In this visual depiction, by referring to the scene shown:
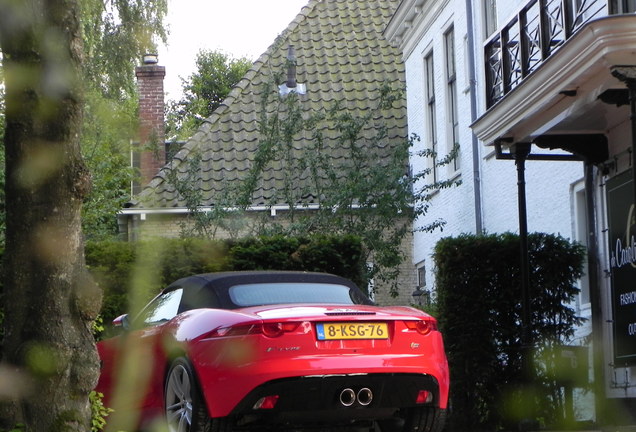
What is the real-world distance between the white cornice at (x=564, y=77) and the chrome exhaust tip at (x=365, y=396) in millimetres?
3895

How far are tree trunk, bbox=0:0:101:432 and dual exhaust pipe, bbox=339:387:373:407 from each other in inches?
77.8

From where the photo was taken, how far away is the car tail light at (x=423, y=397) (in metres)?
8.80

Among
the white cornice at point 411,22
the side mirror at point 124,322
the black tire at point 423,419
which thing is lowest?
the black tire at point 423,419

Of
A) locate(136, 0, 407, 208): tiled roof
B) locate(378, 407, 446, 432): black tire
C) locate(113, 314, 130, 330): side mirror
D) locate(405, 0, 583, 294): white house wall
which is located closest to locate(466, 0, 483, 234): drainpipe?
locate(405, 0, 583, 294): white house wall

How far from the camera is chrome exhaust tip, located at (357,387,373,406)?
28.0 feet

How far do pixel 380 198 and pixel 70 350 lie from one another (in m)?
12.7

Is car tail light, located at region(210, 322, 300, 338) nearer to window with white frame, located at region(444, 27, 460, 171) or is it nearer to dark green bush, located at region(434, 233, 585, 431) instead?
dark green bush, located at region(434, 233, 585, 431)

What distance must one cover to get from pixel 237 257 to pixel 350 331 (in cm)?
595

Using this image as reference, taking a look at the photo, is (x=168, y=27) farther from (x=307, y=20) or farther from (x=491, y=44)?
(x=491, y=44)

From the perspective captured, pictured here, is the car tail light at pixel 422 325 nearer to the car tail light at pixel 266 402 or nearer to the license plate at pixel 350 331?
the license plate at pixel 350 331

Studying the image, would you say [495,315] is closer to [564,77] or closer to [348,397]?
[564,77]

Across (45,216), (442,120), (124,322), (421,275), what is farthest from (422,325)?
(421,275)

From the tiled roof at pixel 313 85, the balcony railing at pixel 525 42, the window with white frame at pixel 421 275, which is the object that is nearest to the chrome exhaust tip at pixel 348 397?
the balcony railing at pixel 525 42

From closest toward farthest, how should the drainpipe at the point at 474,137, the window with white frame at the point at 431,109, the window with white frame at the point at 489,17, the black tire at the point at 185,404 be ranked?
the black tire at the point at 185,404 < the window with white frame at the point at 489,17 < the drainpipe at the point at 474,137 < the window with white frame at the point at 431,109
